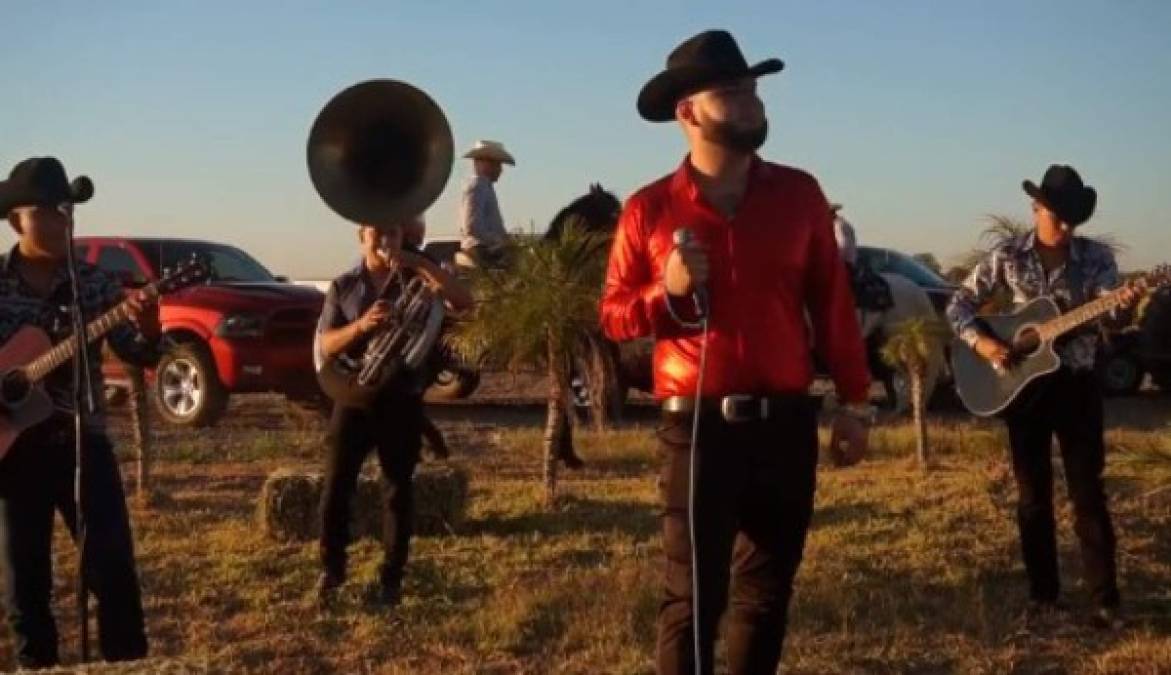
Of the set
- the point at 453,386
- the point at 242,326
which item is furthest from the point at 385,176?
the point at 453,386

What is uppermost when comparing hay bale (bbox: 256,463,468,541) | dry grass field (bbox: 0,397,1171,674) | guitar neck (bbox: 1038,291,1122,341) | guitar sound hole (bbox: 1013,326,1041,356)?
guitar neck (bbox: 1038,291,1122,341)

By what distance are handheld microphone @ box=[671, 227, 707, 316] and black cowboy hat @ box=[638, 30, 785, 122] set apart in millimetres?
407

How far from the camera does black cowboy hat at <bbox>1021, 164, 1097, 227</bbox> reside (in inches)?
252

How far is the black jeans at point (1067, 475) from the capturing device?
6355 mm

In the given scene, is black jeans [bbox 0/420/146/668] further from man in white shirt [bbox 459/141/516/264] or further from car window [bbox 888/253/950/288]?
car window [bbox 888/253/950/288]

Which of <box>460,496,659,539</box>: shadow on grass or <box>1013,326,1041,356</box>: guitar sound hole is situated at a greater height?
<box>1013,326,1041,356</box>: guitar sound hole

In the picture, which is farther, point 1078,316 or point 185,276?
point 1078,316

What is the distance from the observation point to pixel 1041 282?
6.57m

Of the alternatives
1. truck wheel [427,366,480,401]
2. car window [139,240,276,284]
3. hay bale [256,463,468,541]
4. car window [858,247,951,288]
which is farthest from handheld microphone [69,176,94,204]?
car window [858,247,951,288]

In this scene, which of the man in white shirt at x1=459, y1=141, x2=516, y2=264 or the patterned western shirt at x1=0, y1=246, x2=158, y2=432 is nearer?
the patterned western shirt at x1=0, y1=246, x2=158, y2=432

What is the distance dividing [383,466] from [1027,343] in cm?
293

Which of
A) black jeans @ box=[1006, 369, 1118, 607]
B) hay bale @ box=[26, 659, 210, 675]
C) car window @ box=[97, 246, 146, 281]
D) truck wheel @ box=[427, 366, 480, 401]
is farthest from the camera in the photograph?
truck wheel @ box=[427, 366, 480, 401]

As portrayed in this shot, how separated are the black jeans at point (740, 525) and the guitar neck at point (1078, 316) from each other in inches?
97.8

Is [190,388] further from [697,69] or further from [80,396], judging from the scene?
[697,69]
